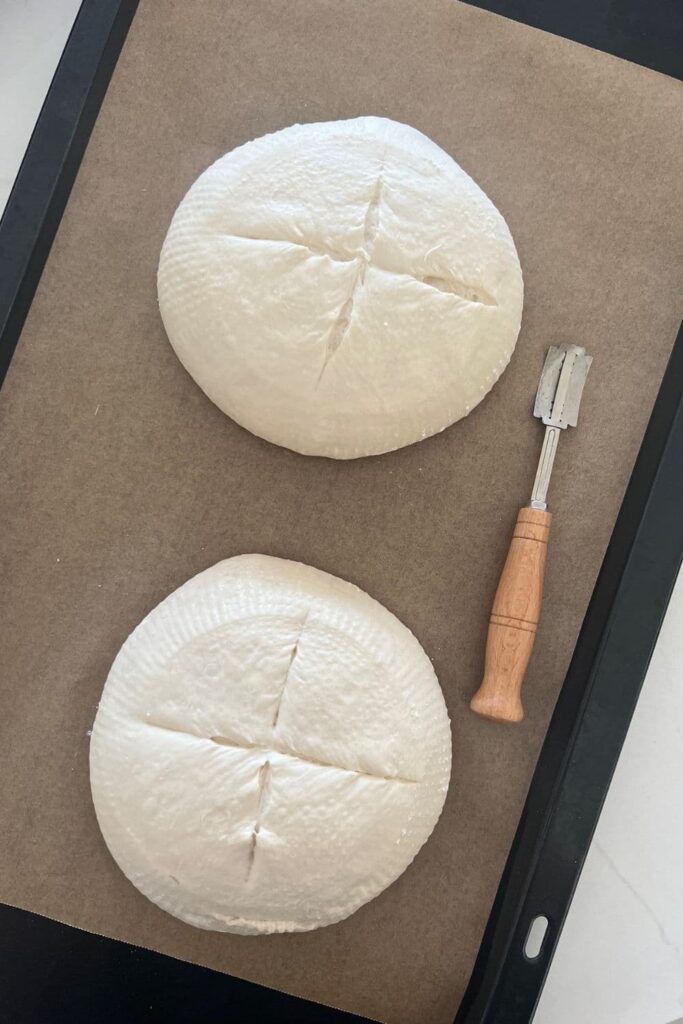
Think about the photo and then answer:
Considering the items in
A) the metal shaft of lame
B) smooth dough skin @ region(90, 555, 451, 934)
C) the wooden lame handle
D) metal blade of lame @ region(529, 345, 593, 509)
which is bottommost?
smooth dough skin @ region(90, 555, 451, 934)

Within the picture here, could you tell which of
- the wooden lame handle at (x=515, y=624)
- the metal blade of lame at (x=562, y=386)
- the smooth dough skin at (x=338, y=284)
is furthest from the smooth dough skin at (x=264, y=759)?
the metal blade of lame at (x=562, y=386)

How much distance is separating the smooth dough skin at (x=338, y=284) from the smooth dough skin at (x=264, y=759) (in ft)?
0.91

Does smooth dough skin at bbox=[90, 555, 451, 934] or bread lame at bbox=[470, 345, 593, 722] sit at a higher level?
bread lame at bbox=[470, 345, 593, 722]

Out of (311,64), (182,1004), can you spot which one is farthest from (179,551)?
(311,64)

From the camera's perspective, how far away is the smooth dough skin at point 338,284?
107cm

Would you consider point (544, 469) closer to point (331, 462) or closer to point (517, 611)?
point (517, 611)

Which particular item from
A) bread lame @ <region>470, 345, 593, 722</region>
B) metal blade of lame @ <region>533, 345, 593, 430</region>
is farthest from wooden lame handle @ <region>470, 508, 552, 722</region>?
metal blade of lame @ <region>533, 345, 593, 430</region>

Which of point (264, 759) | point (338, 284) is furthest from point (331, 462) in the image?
point (264, 759)

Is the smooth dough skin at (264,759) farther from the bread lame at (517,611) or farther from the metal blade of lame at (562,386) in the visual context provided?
the metal blade of lame at (562,386)

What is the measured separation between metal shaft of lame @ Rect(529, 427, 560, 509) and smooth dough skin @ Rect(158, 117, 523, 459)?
147 mm

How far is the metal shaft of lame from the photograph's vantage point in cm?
120

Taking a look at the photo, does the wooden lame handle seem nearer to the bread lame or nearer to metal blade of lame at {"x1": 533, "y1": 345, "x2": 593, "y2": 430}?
the bread lame

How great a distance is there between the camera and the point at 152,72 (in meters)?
1.22

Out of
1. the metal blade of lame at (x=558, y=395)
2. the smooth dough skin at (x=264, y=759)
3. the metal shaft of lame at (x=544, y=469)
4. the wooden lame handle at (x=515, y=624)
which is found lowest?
the smooth dough skin at (x=264, y=759)
